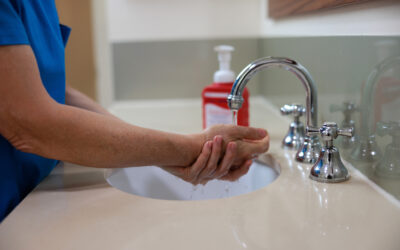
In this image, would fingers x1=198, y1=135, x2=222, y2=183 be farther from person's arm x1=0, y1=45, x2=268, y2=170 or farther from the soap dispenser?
the soap dispenser

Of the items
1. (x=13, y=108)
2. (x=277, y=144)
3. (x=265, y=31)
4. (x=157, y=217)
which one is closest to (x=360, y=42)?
(x=277, y=144)

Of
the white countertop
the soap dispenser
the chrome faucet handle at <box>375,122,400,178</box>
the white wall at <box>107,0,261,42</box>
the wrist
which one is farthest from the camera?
the white wall at <box>107,0,261,42</box>

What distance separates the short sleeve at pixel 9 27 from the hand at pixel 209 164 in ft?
1.09

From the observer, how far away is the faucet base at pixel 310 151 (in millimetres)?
827

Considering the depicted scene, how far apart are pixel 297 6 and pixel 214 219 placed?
648 millimetres

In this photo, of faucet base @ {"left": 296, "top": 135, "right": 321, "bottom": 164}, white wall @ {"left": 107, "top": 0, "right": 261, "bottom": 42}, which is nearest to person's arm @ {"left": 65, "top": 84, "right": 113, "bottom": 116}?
faucet base @ {"left": 296, "top": 135, "right": 321, "bottom": 164}

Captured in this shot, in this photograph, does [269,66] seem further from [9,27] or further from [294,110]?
[9,27]

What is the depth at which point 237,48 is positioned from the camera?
1.61m

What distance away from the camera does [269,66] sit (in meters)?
0.78

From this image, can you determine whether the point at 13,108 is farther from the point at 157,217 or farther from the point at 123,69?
the point at 123,69

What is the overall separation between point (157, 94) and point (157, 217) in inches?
42.8

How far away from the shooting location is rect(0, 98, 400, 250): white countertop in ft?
1.74

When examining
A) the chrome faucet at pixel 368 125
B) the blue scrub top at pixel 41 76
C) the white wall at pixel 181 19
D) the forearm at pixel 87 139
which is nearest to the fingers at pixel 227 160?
the forearm at pixel 87 139

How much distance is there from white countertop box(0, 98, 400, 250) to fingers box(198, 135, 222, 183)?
12 centimetres
